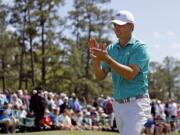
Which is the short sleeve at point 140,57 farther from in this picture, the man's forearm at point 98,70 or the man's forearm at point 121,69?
the man's forearm at point 98,70

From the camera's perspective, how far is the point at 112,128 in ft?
85.8

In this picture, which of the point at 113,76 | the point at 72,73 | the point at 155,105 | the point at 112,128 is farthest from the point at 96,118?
the point at 72,73

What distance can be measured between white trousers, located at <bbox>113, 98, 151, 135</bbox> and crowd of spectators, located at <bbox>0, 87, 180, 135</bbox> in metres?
13.3

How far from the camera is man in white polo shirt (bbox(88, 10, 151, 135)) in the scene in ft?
19.3

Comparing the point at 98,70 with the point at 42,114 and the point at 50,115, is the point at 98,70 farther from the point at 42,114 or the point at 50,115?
the point at 50,115

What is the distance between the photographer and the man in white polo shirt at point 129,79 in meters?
5.89

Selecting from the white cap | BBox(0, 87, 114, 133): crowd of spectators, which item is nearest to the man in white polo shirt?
the white cap

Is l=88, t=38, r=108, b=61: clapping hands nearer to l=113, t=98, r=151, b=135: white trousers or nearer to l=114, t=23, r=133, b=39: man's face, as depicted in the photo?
l=114, t=23, r=133, b=39: man's face

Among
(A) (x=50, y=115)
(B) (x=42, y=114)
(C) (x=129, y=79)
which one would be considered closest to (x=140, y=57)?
(C) (x=129, y=79)

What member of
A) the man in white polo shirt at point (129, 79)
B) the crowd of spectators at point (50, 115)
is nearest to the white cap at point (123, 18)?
the man in white polo shirt at point (129, 79)

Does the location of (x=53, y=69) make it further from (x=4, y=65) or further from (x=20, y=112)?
(x=20, y=112)

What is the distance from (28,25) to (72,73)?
8.47 metres

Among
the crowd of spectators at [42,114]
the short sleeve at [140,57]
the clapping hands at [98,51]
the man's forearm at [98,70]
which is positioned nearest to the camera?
the clapping hands at [98,51]

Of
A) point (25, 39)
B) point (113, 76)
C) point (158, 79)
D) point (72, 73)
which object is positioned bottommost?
point (158, 79)
